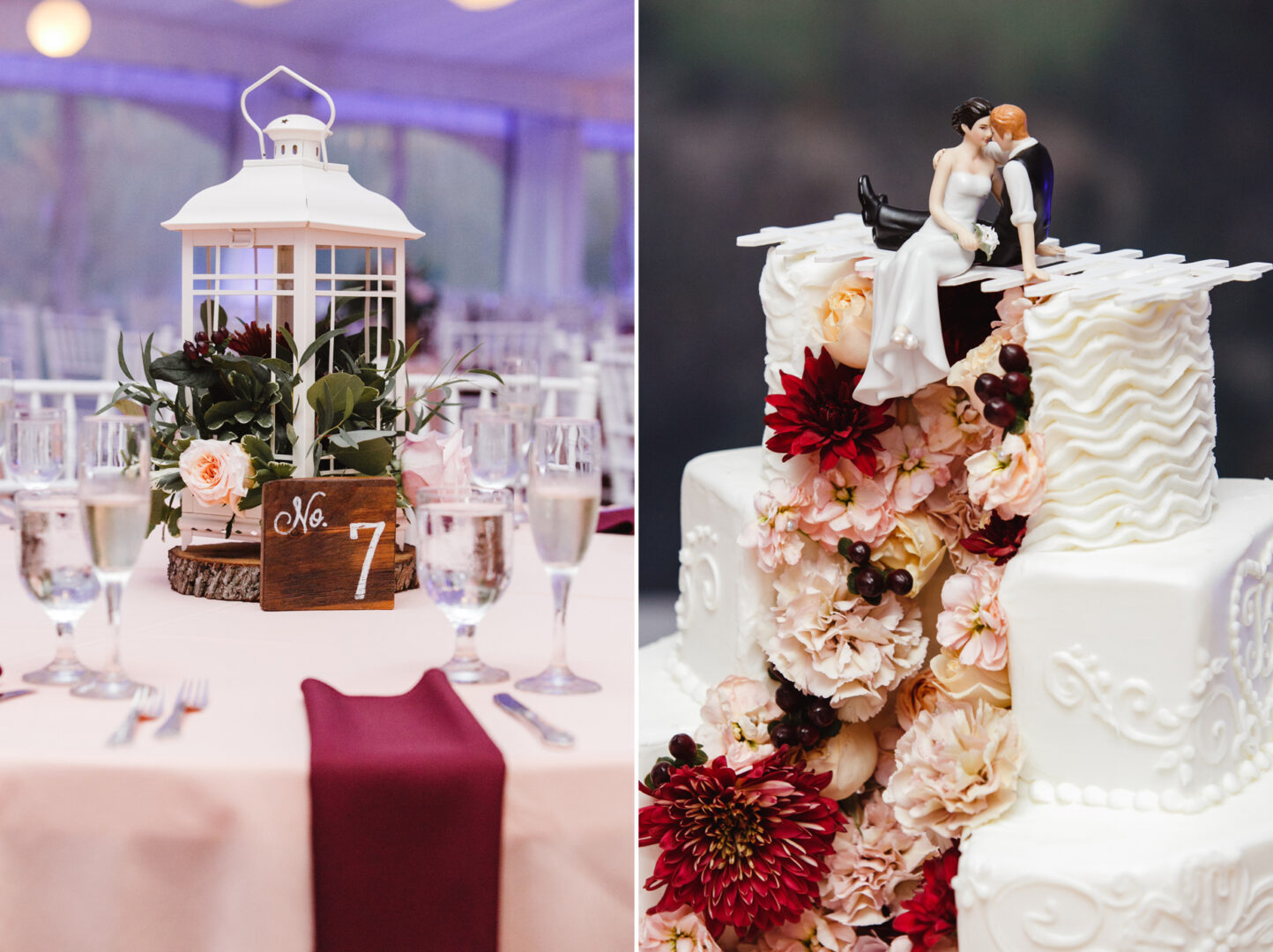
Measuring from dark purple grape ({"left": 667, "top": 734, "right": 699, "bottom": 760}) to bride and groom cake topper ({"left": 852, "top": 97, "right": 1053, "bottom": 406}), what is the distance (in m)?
0.60

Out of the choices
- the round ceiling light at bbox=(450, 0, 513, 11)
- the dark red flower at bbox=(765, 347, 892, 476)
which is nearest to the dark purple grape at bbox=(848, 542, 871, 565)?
the dark red flower at bbox=(765, 347, 892, 476)

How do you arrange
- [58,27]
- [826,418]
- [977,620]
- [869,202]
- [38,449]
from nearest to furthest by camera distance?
[38,449], [977,620], [826,418], [869,202], [58,27]

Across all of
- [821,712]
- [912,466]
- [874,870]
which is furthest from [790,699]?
[912,466]

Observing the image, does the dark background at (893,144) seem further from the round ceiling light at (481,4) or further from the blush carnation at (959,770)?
the blush carnation at (959,770)

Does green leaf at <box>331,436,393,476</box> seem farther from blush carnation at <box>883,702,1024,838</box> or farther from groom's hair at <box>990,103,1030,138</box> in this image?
groom's hair at <box>990,103,1030,138</box>

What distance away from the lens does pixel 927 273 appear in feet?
5.82

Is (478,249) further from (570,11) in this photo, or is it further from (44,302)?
(44,302)

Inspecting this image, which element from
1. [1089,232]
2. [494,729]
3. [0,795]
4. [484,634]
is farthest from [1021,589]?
[1089,232]

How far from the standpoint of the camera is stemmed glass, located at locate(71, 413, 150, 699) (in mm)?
1095

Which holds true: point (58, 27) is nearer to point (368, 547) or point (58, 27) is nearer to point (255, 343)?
point (255, 343)

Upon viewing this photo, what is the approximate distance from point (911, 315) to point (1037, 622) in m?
0.46

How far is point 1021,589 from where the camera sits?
1722 millimetres

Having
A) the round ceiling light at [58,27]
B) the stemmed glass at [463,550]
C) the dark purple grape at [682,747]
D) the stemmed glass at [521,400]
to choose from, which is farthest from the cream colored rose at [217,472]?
the round ceiling light at [58,27]

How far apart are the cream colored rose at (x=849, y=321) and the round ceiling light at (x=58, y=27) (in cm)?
452
